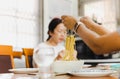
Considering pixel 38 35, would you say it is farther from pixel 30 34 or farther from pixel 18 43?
pixel 18 43

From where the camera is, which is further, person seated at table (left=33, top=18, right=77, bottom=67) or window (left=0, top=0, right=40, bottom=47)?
window (left=0, top=0, right=40, bottom=47)

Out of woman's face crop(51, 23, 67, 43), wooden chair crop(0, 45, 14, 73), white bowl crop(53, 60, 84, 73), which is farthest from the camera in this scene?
woman's face crop(51, 23, 67, 43)

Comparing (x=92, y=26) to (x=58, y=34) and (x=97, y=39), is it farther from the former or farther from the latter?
(x=58, y=34)

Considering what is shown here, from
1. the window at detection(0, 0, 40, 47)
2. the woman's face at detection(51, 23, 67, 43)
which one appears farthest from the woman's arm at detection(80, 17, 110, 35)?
the window at detection(0, 0, 40, 47)

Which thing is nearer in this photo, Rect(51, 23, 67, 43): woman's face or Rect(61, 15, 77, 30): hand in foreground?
Rect(61, 15, 77, 30): hand in foreground

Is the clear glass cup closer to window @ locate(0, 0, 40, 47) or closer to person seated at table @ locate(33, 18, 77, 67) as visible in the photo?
person seated at table @ locate(33, 18, 77, 67)

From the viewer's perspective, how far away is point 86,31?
130 centimetres

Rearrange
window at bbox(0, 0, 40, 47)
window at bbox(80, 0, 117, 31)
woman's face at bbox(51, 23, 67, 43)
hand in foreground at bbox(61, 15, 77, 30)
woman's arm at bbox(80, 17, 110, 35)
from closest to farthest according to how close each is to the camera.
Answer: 1. hand in foreground at bbox(61, 15, 77, 30)
2. woman's arm at bbox(80, 17, 110, 35)
3. woman's face at bbox(51, 23, 67, 43)
4. window at bbox(0, 0, 40, 47)
5. window at bbox(80, 0, 117, 31)

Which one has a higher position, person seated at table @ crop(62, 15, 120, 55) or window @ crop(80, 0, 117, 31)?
window @ crop(80, 0, 117, 31)

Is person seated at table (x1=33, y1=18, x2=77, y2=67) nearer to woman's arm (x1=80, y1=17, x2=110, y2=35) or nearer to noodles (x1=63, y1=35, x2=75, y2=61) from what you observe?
woman's arm (x1=80, y1=17, x2=110, y2=35)

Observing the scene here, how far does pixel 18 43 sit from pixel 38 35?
1.67 feet

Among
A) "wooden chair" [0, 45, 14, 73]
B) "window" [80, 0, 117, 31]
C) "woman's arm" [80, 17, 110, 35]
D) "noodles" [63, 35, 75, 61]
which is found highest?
"window" [80, 0, 117, 31]

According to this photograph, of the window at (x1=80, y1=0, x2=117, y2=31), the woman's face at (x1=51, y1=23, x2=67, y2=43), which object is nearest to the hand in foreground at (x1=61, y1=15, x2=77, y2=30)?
the woman's face at (x1=51, y1=23, x2=67, y2=43)

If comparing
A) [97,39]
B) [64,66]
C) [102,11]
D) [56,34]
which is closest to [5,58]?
[56,34]
